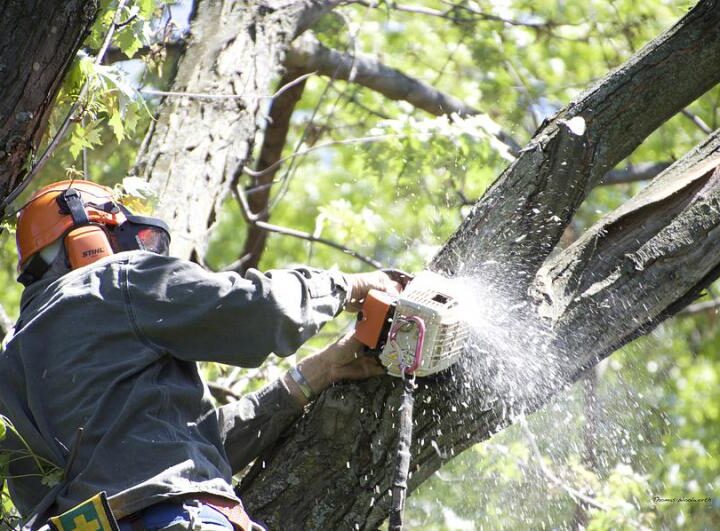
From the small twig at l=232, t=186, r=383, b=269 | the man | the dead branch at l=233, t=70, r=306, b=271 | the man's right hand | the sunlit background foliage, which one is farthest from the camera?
the dead branch at l=233, t=70, r=306, b=271

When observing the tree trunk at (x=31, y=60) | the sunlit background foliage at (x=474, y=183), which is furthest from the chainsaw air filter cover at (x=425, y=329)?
the tree trunk at (x=31, y=60)

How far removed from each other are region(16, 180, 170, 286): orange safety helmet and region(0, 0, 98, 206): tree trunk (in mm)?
712

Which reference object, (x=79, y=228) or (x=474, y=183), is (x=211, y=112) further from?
(x=474, y=183)

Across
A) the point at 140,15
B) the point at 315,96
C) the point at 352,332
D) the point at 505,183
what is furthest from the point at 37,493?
→ the point at 315,96

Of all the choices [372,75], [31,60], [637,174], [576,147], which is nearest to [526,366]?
[576,147]

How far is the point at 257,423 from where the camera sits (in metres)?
2.93

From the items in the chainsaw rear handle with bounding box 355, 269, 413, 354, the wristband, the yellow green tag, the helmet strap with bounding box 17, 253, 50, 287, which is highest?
the chainsaw rear handle with bounding box 355, 269, 413, 354

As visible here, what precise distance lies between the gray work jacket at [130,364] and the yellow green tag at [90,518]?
143 mm

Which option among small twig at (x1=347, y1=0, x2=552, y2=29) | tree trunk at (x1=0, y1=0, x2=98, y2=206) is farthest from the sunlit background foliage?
tree trunk at (x1=0, y1=0, x2=98, y2=206)

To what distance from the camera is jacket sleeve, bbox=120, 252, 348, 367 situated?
2.46 metres

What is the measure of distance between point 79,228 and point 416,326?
1054mm

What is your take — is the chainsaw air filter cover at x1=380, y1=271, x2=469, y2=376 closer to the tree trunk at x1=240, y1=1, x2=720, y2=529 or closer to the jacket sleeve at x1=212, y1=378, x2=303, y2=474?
the tree trunk at x1=240, y1=1, x2=720, y2=529

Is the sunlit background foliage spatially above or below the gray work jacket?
below

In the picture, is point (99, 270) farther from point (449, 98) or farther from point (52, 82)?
point (449, 98)
